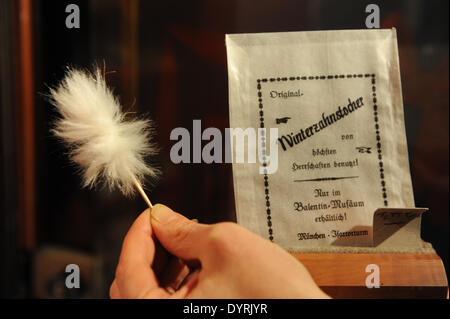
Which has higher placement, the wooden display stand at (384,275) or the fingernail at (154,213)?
the fingernail at (154,213)

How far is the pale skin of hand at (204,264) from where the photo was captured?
338 millimetres

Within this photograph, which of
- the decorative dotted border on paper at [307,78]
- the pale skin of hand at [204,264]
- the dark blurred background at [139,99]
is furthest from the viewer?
the dark blurred background at [139,99]

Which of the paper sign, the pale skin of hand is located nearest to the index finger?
the pale skin of hand

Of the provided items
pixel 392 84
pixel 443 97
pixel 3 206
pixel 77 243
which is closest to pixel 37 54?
pixel 3 206

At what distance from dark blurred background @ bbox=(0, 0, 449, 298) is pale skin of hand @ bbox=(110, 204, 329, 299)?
19 centimetres

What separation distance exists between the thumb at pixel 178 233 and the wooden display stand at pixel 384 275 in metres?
0.14

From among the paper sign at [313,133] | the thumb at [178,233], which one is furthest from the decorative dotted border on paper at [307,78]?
the thumb at [178,233]

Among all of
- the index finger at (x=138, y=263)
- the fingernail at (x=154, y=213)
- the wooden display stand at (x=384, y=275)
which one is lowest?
the wooden display stand at (x=384, y=275)

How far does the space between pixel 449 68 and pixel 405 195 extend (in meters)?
0.30

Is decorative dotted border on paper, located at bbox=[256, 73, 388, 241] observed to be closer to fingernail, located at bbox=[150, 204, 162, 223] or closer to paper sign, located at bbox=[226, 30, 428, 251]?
paper sign, located at bbox=[226, 30, 428, 251]

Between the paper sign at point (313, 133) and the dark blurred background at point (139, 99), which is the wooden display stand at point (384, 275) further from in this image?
the dark blurred background at point (139, 99)

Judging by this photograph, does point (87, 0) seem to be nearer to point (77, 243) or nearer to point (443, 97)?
point (77, 243)

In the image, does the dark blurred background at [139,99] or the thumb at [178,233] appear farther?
the dark blurred background at [139,99]

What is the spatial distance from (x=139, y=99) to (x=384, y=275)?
528mm
